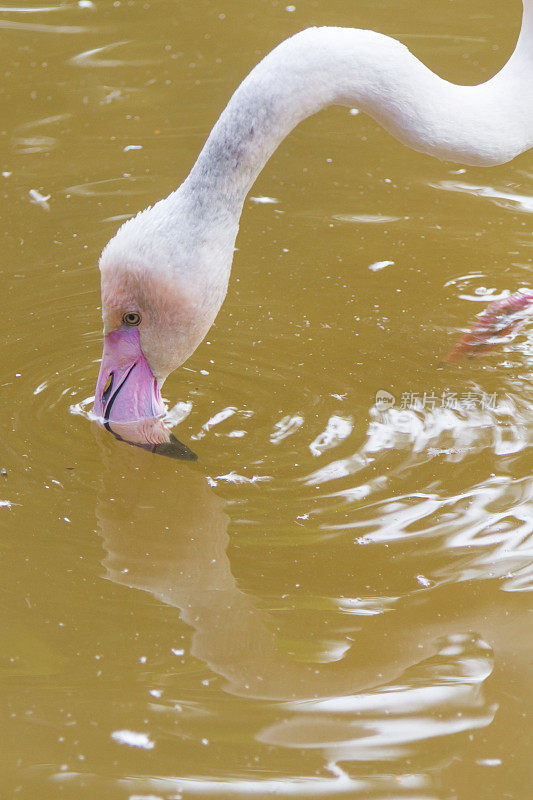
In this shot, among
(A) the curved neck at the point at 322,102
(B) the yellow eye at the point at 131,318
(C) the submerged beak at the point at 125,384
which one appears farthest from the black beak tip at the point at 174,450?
(A) the curved neck at the point at 322,102

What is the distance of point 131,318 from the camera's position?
354cm

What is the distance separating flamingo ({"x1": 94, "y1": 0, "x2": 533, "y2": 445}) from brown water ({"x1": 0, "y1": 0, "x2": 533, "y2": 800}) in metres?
0.50

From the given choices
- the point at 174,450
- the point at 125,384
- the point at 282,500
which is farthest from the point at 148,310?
the point at 282,500

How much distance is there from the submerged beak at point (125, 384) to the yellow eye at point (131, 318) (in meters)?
0.03

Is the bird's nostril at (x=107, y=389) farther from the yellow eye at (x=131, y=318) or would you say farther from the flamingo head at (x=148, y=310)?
the yellow eye at (x=131, y=318)

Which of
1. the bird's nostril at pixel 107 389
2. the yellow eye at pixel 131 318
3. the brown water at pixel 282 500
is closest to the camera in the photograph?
the brown water at pixel 282 500

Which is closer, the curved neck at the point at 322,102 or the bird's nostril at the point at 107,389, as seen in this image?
the curved neck at the point at 322,102

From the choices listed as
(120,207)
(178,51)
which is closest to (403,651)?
(120,207)

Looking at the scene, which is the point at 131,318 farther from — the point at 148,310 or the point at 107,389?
the point at 107,389

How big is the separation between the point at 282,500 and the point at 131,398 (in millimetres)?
596

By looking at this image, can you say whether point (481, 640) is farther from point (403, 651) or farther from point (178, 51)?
point (178, 51)

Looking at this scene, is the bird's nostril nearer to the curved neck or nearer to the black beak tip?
the black beak tip

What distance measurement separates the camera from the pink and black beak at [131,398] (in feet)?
11.9

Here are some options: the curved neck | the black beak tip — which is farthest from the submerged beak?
the curved neck
